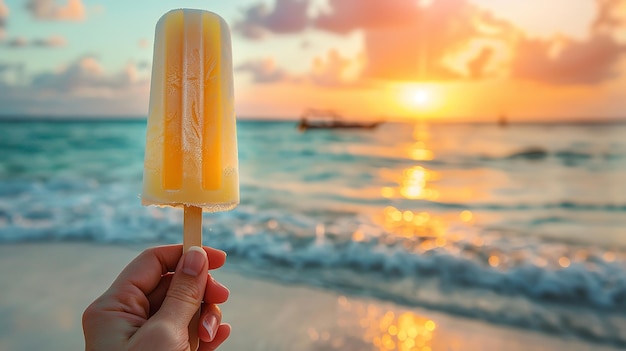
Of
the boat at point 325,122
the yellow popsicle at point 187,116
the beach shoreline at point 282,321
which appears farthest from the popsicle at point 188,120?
the boat at point 325,122

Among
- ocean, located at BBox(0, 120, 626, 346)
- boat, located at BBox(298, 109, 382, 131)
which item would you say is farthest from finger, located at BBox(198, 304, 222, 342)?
boat, located at BBox(298, 109, 382, 131)

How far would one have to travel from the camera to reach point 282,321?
13.0 feet

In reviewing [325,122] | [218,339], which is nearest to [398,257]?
[218,339]

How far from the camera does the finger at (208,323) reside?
180 centimetres

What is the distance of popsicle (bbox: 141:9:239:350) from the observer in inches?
68.1

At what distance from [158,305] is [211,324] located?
0.20 metres

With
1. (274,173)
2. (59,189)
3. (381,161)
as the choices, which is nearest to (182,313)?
(59,189)

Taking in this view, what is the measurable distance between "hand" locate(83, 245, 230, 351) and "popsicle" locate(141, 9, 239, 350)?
9 centimetres

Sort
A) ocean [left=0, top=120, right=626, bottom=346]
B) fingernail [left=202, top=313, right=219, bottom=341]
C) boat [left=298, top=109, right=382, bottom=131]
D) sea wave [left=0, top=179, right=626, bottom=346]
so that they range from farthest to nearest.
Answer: boat [left=298, top=109, right=382, bottom=131] → ocean [left=0, top=120, right=626, bottom=346] → sea wave [left=0, top=179, right=626, bottom=346] → fingernail [left=202, top=313, right=219, bottom=341]

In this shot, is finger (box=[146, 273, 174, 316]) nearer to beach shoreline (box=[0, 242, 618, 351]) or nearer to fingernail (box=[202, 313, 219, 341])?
fingernail (box=[202, 313, 219, 341])

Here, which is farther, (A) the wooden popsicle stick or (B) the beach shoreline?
(B) the beach shoreline

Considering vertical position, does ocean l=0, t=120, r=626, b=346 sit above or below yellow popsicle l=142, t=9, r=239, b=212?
below

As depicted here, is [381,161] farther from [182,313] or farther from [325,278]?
[182,313]

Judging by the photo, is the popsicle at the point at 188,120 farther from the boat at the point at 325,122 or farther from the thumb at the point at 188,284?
the boat at the point at 325,122
